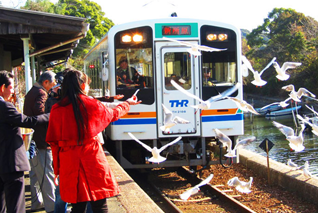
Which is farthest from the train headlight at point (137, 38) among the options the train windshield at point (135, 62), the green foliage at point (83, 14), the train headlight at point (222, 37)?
the green foliage at point (83, 14)

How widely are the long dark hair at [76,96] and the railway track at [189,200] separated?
10.9 feet

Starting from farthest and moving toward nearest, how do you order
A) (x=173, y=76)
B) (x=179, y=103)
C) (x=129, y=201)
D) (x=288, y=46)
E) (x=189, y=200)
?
(x=288, y=46)
(x=173, y=76)
(x=179, y=103)
(x=189, y=200)
(x=129, y=201)

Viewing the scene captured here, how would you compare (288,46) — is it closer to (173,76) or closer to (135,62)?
(173,76)

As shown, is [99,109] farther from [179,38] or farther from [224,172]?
[224,172]

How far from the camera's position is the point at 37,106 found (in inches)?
175

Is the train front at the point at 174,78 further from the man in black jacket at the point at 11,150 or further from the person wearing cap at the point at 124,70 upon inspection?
the man in black jacket at the point at 11,150

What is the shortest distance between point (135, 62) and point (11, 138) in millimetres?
3811

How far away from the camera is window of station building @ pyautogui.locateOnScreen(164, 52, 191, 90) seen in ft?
23.3

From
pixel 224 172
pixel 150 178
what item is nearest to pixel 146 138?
pixel 150 178

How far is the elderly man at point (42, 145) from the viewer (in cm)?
446

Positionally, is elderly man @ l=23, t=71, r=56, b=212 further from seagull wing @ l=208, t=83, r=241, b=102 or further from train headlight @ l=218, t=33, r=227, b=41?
train headlight @ l=218, t=33, r=227, b=41

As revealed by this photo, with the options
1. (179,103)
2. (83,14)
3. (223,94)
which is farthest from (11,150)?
(83,14)

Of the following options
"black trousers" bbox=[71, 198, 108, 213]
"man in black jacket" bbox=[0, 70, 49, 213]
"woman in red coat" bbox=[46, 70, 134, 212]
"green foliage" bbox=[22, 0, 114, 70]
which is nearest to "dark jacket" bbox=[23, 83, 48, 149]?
"man in black jacket" bbox=[0, 70, 49, 213]

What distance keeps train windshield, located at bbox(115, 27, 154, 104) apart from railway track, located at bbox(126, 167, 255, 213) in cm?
176
